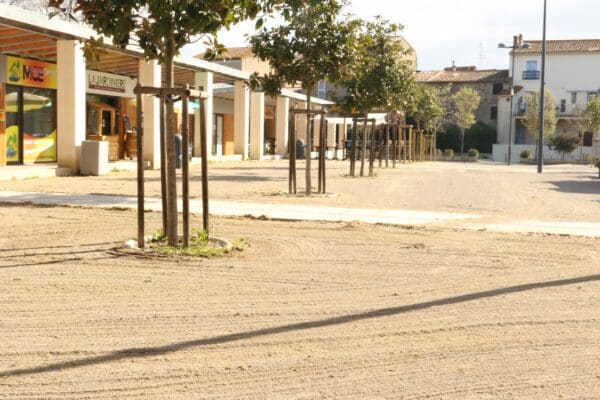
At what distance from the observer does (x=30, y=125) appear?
21.5 metres

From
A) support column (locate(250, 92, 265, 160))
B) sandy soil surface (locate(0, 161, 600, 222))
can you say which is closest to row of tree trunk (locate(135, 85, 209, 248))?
sandy soil surface (locate(0, 161, 600, 222))

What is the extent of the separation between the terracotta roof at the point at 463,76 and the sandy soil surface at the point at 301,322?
6806 centimetres

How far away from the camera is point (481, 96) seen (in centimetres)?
7394

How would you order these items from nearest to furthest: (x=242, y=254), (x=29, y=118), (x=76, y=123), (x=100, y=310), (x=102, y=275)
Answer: (x=100, y=310) → (x=102, y=275) → (x=242, y=254) → (x=76, y=123) → (x=29, y=118)

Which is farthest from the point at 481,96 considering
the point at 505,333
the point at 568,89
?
the point at 505,333

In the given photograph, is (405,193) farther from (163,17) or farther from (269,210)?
(163,17)

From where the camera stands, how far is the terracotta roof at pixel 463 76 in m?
74.2

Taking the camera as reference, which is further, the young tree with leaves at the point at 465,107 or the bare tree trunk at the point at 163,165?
the young tree with leaves at the point at 465,107

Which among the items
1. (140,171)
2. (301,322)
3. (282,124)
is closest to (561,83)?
(282,124)

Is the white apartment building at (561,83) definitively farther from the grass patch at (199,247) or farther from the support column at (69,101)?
the grass patch at (199,247)

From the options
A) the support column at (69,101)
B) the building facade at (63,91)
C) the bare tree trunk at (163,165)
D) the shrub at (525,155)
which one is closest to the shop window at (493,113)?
the shrub at (525,155)

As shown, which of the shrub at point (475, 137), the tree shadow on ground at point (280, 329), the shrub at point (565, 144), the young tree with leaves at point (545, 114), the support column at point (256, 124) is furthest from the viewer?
the shrub at point (475, 137)

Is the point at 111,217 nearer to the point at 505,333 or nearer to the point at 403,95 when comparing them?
the point at 505,333

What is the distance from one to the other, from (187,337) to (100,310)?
999mm
